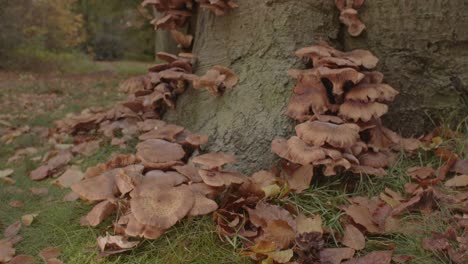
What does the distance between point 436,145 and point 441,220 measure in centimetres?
84

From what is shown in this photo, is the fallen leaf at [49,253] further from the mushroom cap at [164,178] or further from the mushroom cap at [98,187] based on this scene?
the mushroom cap at [164,178]

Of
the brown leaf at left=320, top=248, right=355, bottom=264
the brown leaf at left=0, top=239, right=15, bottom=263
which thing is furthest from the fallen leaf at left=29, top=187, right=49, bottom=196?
the brown leaf at left=320, top=248, right=355, bottom=264

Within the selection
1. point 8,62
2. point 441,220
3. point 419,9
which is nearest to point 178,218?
point 441,220

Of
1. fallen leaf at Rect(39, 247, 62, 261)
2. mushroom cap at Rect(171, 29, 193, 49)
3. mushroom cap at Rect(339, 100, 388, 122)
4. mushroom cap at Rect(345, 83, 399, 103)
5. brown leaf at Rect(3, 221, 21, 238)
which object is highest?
mushroom cap at Rect(171, 29, 193, 49)

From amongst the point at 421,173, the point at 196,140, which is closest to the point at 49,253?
the point at 196,140

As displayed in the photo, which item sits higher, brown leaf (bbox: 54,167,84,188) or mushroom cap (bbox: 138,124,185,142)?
mushroom cap (bbox: 138,124,185,142)

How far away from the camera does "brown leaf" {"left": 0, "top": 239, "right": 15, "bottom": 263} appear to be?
2223mm

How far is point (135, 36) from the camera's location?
20641 millimetres

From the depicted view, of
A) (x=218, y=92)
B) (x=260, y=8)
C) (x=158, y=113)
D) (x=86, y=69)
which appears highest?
(x=260, y=8)

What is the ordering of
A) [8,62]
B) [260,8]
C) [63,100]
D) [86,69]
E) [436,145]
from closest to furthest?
[436,145] < [260,8] < [63,100] < [8,62] < [86,69]

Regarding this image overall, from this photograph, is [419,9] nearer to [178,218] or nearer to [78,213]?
[178,218]

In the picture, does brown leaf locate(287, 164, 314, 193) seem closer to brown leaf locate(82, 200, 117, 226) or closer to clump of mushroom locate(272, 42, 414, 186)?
clump of mushroom locate(272, 42, 414, 186)

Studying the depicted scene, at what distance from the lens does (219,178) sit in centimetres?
228

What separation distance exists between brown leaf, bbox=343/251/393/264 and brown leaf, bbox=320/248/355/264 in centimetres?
3
